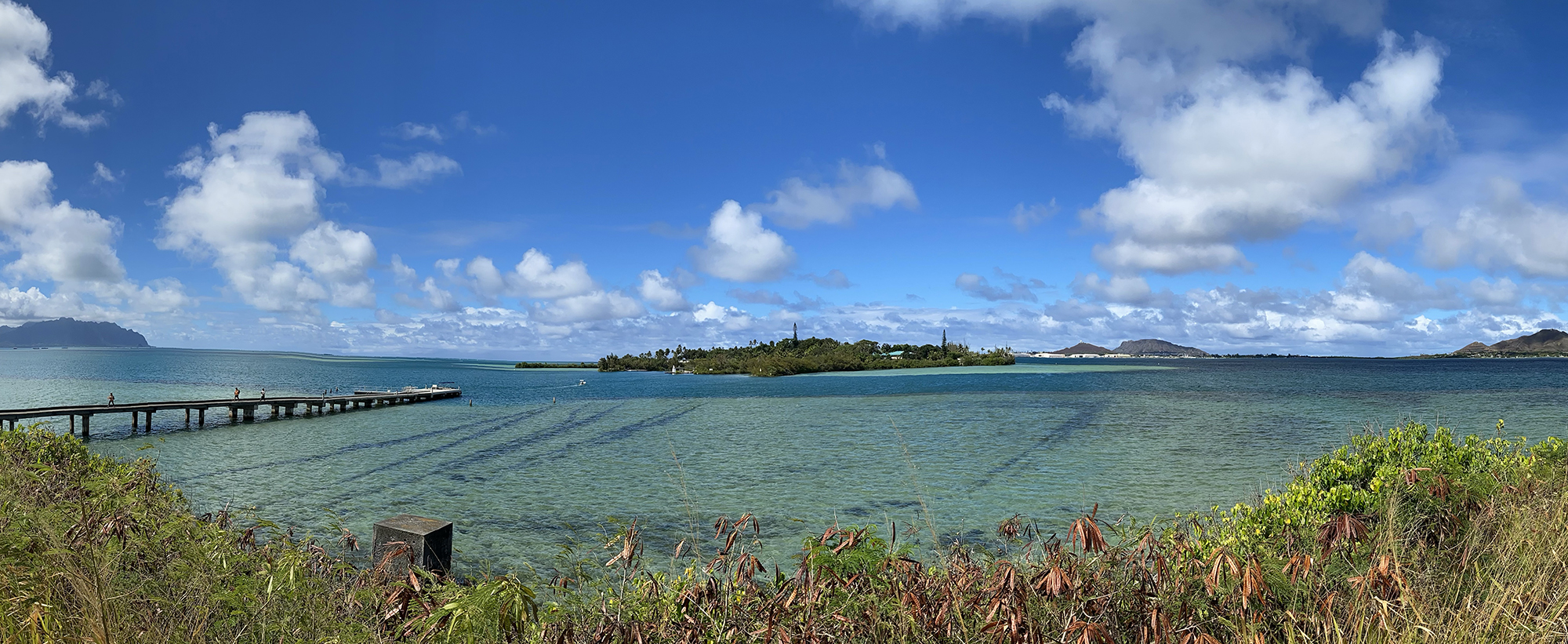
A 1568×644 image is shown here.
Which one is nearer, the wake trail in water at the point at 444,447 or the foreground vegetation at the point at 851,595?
the foreground vegetation at the point at 851,595

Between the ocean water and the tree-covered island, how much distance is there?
6665cm

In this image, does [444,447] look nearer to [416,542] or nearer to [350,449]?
[350,449]

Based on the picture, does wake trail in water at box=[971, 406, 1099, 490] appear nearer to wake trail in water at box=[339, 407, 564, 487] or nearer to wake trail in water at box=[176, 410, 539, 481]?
wake trail in water at box=[339, 407, 564, 487]

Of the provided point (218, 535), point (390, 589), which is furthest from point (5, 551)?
point (390, 589)

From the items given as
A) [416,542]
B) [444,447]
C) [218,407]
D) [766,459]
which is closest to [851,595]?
[416,542]

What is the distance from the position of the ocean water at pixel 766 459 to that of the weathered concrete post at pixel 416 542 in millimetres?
593

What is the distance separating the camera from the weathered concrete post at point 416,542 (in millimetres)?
4703

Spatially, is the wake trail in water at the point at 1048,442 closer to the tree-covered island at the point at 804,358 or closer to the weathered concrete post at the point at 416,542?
the weathered concrete post at the point at 416,542

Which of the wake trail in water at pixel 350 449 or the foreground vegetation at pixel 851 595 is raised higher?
the foreground vegetation at pixel 851 595

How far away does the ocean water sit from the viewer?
13.8 meters

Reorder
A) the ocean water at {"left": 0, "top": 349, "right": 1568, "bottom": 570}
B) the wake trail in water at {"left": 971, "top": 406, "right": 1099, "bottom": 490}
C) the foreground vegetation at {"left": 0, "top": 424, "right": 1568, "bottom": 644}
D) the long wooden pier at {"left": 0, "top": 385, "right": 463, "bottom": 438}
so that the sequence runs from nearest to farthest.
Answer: the foreground vegetation at {"left": 0, "top": 424, "right": 1568, "bottom": 644} → the ocean water at {"left": 0, "top": 349, "right": 1568, "bottom": 570} → the wake trail in water at {"left": 971, "top": 406, "right": 1099, "bottom": 490} → the long wooden pier at {"left": 0, "top": 385, "right": 463, "bottom": 438}

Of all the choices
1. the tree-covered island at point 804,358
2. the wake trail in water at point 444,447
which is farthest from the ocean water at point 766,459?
the tree-covered island at point 804,358

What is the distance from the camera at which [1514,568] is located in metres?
4.38

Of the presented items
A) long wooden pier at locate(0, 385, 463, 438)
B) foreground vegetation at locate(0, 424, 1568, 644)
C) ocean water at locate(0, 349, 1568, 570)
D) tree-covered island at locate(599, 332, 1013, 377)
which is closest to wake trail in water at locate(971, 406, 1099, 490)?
ocean water at locate(0, 349, 1568, 570)
